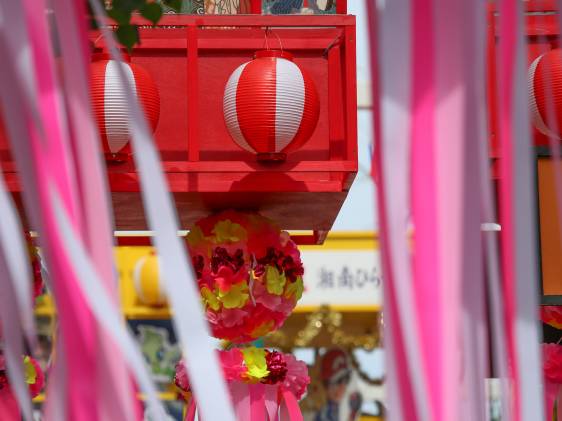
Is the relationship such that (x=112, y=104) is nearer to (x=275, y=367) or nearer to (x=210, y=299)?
(x=210, y=299)

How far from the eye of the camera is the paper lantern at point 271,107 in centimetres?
345

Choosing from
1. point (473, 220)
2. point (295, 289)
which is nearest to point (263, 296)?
point (295, 289)

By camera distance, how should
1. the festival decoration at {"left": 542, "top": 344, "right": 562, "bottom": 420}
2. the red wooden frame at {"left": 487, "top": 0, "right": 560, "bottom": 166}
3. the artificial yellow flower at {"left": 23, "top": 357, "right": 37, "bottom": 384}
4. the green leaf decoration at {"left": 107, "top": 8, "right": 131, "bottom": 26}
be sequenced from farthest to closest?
the festival decoration at {"left": 542, "top": 344, "right": 562, "bottom": 420}
the artificial yellow flower at {"left": 23, "top": 357, "right": 37, "bottom": 384}
the red wooden frame at {"left": 487, "top": 0, "right": 560, "bottom": 166}
the green leaf decoration at {"left": 107, "top": 8, "right": 131, "bottom": 26}

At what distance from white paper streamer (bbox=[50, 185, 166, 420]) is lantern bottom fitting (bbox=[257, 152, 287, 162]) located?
8.20 ft

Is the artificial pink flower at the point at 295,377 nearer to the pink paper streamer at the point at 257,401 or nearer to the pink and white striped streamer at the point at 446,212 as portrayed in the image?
the pink paper streamer at the point at 257,401

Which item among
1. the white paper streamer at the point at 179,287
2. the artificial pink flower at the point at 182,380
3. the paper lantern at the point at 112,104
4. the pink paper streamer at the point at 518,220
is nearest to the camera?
the white paper streamer at the point at 179,287

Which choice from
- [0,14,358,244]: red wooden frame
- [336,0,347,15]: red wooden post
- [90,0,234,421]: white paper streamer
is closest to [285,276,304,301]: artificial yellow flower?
[0,14,358,244]: red wooden frame

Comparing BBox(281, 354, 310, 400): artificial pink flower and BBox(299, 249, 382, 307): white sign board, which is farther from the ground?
BBox(299, 249, 382, 307): white sign board

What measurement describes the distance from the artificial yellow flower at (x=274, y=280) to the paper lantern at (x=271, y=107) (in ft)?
1.29

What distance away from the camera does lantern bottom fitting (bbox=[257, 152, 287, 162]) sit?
3.53 meters

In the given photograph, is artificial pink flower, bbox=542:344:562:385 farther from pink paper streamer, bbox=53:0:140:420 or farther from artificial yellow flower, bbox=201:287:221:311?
pink paper streamer, bbox=53:0:140:420

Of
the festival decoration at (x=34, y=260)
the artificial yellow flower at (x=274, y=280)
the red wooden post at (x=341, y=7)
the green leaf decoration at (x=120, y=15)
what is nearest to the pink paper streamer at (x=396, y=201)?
the green leaf decoration at (x=120, y=15)

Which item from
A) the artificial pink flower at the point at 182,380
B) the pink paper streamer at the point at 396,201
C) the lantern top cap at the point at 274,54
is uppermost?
the lantern top cap at the point at 274,54

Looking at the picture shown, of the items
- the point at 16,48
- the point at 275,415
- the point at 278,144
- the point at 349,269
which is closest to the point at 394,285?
the point at 16,48
